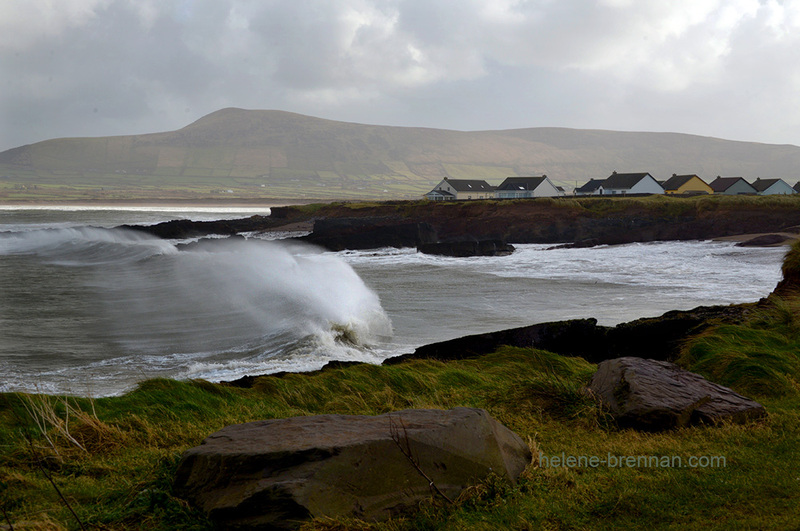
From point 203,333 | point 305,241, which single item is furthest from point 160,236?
point 203,333

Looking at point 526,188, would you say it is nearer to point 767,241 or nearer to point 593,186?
point 593,186

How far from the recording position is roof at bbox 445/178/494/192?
3959 inches

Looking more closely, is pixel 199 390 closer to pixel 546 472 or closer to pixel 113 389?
pixel 113 389

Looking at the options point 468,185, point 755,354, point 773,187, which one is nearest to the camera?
point 755,354

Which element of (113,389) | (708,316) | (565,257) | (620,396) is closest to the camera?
(620,396)

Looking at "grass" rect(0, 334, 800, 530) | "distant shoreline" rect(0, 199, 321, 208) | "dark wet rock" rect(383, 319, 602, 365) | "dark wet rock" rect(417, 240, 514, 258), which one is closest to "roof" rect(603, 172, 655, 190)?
"dark wet rock" rect(417, 240, 514, 258)

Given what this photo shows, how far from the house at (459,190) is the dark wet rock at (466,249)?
5651 centimetres

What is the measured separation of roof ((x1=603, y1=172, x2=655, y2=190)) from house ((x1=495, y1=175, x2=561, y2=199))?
378 inches

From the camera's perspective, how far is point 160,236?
57.7m

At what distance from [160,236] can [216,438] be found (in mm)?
56806

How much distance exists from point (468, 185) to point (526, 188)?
12.6 m

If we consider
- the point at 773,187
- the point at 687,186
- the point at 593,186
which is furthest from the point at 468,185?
the point at 773,187

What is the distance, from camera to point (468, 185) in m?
103

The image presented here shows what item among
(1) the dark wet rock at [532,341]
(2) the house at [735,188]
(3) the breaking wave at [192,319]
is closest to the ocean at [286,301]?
(3) the breaking wave at [192,319]
